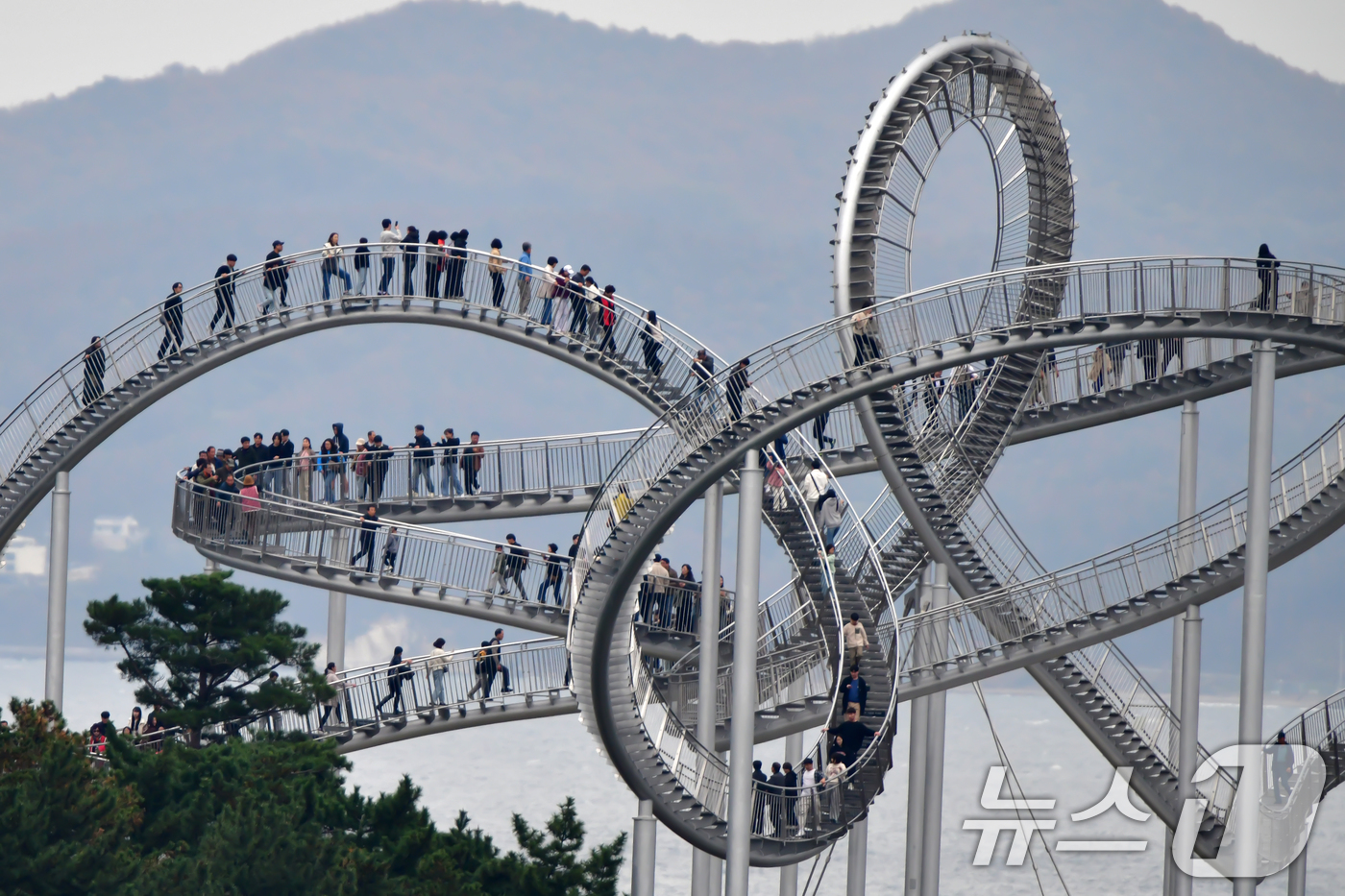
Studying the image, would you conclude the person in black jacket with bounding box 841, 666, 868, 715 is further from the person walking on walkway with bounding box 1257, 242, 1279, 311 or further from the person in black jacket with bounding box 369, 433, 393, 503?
the person in black jacket with bounding box 369, 433, 393, 503

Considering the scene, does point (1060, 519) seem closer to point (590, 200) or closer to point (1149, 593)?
point (590, 200)

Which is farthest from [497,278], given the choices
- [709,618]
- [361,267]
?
[709,618]

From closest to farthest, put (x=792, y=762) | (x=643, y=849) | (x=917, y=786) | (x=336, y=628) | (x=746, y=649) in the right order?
1. (x=746, y=649)
2. (x=643, y=849)
3. (x=917, y=786)
4. (x=792, y=762)
5. (x=336, y=628)

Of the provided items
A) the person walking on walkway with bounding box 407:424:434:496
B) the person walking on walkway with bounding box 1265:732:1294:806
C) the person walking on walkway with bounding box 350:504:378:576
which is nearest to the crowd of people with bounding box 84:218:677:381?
the person walking on walkway with bounding box 407:424:434:496

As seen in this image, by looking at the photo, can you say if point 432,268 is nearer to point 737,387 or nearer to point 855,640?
point 737,387

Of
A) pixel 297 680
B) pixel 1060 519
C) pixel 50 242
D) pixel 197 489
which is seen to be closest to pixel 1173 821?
pixel 297 680

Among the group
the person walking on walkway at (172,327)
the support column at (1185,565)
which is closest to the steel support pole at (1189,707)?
the support column at (1185,565)
